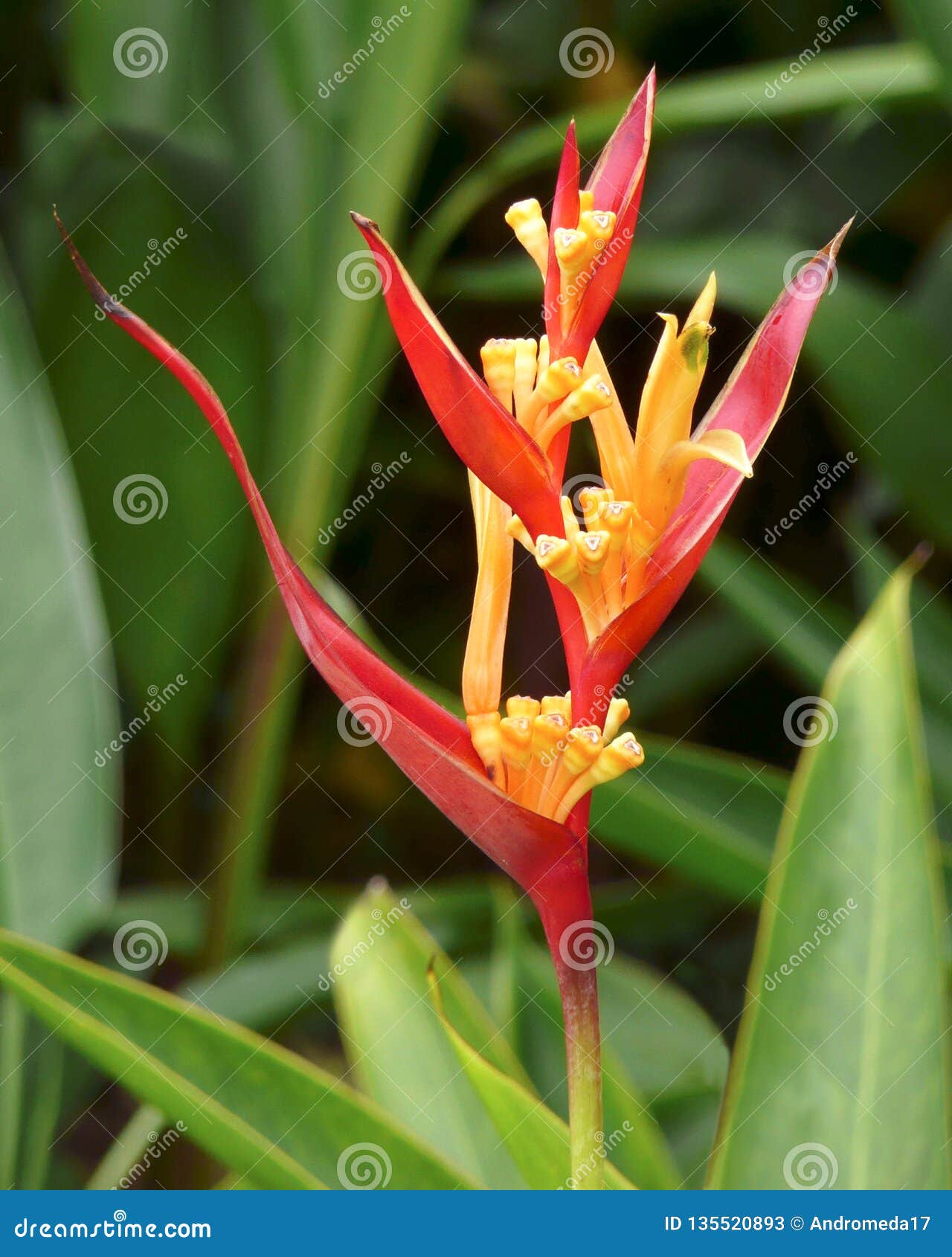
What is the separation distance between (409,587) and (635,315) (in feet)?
0.97

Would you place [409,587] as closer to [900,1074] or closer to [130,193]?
[130,193]

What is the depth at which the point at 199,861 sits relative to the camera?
95 cm

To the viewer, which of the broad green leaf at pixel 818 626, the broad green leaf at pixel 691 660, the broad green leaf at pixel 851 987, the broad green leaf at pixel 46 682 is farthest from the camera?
the broad green leaf at pixel 691 660

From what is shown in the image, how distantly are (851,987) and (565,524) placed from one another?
0.71ft

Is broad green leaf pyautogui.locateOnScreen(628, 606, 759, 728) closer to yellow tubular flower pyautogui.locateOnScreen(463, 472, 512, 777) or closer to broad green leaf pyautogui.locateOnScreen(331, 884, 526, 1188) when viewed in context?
broad green leaf pyautogui.locateOnScreen(331, 884, 526, 1188)

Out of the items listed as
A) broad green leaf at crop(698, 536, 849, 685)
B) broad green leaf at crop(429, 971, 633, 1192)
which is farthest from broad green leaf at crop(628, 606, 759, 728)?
broad green leaf at crop(429, 971, 633, 1192)

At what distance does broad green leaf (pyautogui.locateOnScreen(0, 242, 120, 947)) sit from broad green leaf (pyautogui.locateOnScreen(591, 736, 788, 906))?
28 cm

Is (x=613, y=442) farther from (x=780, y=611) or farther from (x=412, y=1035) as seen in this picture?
(x=780, y=611)

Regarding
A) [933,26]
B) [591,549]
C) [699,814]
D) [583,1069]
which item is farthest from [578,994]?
[933,26]

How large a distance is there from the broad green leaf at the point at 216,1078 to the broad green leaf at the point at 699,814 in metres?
0.31

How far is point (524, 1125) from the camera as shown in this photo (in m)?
0.44

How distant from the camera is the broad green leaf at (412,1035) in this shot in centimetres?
53

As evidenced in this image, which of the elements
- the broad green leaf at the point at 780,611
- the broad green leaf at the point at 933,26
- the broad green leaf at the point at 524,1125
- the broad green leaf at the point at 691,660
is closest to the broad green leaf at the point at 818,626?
the broad green leaf at the point at 780,611

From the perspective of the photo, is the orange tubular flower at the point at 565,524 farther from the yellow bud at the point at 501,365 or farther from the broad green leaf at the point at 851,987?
the broad green leaf at the point at 851,987
